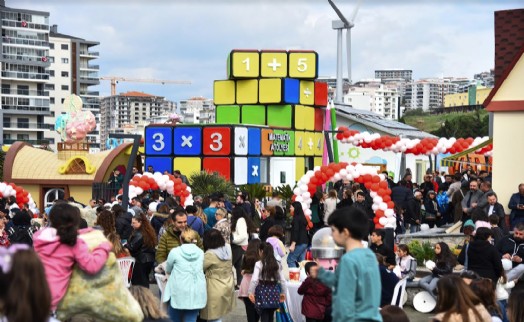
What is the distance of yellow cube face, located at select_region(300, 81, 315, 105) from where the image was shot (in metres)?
41.9

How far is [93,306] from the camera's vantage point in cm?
680

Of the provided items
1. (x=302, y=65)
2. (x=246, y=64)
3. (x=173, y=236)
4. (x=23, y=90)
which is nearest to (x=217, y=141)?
(x=246, y=64)

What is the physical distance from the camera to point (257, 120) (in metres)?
41.7

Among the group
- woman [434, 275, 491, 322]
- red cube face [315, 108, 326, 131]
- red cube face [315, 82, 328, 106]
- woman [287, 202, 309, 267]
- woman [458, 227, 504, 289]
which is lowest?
woman [287, 202, 309, 267]

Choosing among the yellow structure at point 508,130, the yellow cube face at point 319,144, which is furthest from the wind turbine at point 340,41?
the yellow structure at point 508,130

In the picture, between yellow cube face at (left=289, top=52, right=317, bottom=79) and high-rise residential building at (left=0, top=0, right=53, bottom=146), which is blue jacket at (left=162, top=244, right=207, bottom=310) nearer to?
yellow cube face at (left=289, top=52, right=317, bottom=79)

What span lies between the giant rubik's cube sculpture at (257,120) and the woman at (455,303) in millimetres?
30676

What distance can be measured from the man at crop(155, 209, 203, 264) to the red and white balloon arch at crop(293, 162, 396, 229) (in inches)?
325

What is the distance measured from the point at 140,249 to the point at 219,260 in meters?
1.63

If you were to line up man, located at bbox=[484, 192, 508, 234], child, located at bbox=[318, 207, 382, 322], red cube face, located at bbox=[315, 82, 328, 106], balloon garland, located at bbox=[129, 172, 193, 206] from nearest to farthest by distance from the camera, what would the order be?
child, located at bbox=[318, 207, 382, 322] < man, located at bbox=[484, 192, 508, 234] < balloon garland, located at bbox=[129, 172, 193, 206] < red cube face, located at bbox=[315, 82, 328, 106]

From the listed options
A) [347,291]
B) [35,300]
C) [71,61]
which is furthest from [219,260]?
[71,61]

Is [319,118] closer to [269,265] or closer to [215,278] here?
[269,265]

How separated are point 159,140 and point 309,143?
27.0ft

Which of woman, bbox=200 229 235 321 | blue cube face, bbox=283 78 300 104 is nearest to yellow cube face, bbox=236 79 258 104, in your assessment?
blue cube face, bbox=283 78 300 104
